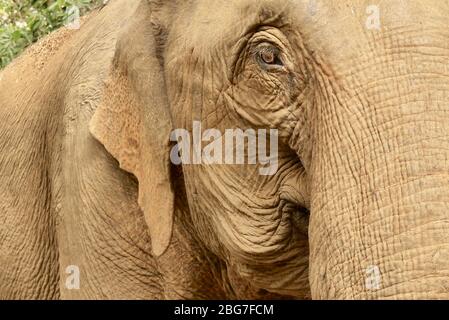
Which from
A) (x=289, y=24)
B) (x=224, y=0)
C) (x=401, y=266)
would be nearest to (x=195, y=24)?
(x=224, y=0)

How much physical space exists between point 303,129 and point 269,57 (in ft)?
0.71

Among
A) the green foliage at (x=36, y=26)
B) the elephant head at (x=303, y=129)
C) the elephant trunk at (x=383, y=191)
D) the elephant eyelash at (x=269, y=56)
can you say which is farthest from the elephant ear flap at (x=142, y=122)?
the green foliage at (x=36, y=26)

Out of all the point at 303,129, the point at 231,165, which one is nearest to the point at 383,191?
the point at 303,129

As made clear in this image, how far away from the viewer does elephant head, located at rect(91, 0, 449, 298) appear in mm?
3057

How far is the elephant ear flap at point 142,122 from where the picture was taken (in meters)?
4.02

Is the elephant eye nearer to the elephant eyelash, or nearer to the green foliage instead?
the elephant eyelash

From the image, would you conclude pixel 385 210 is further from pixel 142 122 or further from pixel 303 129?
pixel 142 122

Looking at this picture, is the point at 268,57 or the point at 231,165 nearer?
the point at 268,57

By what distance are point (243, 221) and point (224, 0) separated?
1.96ft

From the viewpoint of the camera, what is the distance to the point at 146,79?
4027 mm

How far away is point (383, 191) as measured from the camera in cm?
309

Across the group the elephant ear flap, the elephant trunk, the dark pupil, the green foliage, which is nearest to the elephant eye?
the dark pupil

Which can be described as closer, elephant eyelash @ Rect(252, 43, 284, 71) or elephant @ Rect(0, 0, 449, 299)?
elephant @ Rect(0, 0, 449, 299)

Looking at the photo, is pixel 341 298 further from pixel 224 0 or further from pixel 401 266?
pixel 224 0
